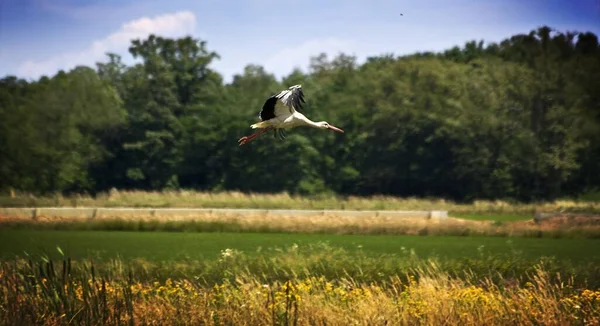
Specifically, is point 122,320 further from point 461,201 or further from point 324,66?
point 324,66

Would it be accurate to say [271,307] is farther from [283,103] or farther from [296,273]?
[296,273]

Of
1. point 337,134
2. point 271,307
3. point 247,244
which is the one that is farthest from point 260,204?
point 271,307

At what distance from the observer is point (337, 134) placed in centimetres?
7019

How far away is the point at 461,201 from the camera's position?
64.6 m

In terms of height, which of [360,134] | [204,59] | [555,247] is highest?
[204,59]

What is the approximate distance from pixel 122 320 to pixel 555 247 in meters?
20.1

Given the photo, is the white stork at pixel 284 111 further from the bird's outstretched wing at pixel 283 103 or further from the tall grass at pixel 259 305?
the tall grass at pixel 259 305

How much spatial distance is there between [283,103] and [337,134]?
56.2 metres

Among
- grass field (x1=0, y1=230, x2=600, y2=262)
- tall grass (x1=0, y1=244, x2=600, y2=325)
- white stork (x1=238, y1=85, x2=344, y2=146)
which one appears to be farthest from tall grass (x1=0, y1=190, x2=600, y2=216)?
white stork (x1=238, y1=85, x2=344, y2=146)

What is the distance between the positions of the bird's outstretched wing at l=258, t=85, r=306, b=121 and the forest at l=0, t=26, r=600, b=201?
47.7 meters

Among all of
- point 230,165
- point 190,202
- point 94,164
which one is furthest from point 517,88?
point 94,164

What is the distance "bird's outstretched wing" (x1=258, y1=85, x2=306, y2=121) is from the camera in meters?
14.1

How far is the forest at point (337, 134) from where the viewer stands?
62.8 m

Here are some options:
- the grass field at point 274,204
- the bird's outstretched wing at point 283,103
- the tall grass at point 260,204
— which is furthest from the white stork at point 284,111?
the tall grass at point 260,204
